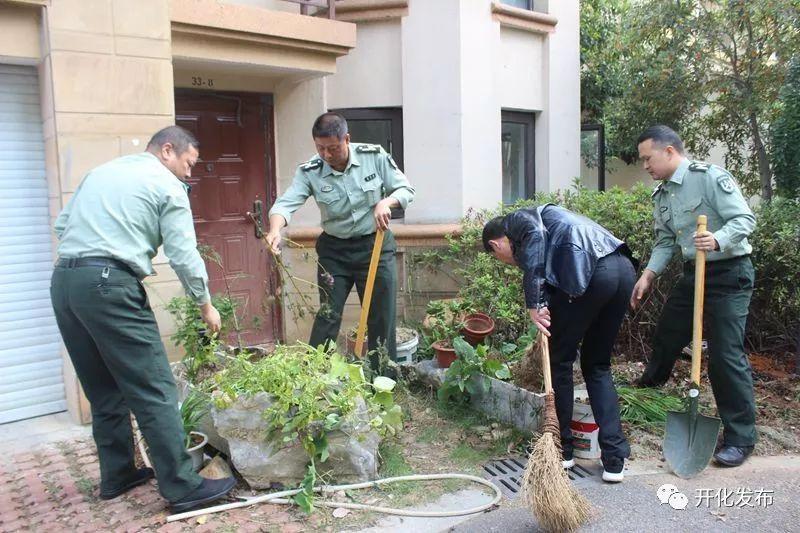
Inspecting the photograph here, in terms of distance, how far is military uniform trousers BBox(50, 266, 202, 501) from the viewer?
3.20m

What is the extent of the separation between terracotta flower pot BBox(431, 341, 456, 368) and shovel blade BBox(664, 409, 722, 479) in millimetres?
1611

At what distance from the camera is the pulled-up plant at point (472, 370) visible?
457 cm

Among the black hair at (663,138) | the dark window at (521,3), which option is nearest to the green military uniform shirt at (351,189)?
→ the black hair at (663,138)

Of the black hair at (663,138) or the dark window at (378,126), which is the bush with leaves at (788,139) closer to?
the black hair at (663,138)

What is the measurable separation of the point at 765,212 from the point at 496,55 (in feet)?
10.3

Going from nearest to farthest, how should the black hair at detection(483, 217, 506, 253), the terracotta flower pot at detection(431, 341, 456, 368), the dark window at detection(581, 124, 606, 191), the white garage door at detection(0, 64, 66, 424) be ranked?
1. the black hair at detection(483, 217, 506, 253)
2. the white garage door at detection(0, 64, 66, 424)
3. the terracotta flower pot at detection(431, 341, 456, 368)
4. the dark window at detection(581, 124, 606, 191)

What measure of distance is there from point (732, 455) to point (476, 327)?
6.35 ft

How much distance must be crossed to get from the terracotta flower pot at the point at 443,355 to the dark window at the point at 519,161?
10.8 ft

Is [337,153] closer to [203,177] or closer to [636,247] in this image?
[203,177]

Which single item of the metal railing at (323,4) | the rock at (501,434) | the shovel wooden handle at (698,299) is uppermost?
the metal railing at (323,4)

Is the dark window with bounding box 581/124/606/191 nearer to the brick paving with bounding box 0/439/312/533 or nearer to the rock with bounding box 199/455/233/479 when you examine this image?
the rock with bounding box 199/455/233/479

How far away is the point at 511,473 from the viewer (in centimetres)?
393

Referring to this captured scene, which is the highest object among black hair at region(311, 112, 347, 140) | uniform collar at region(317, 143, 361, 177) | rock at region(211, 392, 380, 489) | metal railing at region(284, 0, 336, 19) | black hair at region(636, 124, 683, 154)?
metal railing at region(284, 0, 336, 19)

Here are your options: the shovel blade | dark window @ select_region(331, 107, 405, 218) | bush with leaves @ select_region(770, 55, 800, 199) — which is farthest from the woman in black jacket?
bush with leaves @ select_region(770, 55, 800, 199)
